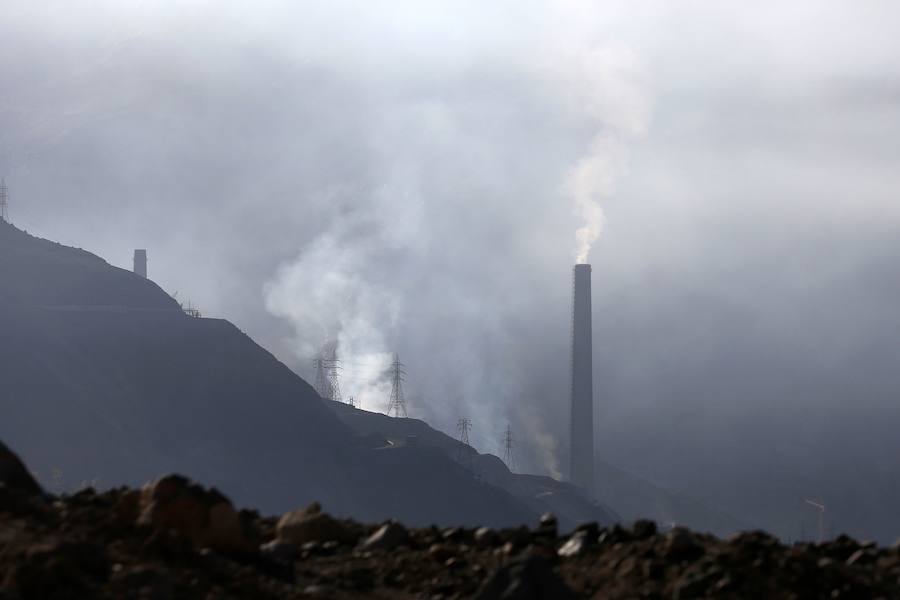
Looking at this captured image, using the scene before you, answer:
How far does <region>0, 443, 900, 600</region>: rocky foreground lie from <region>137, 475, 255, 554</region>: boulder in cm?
1

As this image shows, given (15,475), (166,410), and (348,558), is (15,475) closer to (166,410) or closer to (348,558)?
(348,558)

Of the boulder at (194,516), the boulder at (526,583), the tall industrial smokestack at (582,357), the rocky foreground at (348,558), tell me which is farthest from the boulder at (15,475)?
the tall industrial smokestack at (582,357)

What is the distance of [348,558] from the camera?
493 inches

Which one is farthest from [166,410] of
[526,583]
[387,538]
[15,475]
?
[526,583]

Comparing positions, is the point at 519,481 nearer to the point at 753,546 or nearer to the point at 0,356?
the point at 0,356

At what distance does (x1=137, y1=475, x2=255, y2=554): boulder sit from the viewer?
11.5 metres

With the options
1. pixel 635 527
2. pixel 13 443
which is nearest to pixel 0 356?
pixel 13 443

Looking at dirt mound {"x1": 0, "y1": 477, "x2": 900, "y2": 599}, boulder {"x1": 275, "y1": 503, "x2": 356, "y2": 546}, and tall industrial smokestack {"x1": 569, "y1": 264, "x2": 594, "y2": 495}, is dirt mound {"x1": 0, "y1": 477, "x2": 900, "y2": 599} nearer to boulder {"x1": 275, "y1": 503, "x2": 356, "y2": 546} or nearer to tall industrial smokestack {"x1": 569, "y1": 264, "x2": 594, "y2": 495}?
boulder {"x1": 275, "y1": 503, "x2": 356, "y2": 546}

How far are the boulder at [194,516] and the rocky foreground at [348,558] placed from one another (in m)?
0.01

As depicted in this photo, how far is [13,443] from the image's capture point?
452 feet

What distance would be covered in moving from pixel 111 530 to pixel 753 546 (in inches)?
184

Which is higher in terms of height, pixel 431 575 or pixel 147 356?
pixel 147 356

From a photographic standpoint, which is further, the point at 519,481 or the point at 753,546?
the point at 519,481

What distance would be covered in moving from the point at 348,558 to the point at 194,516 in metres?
1.49
